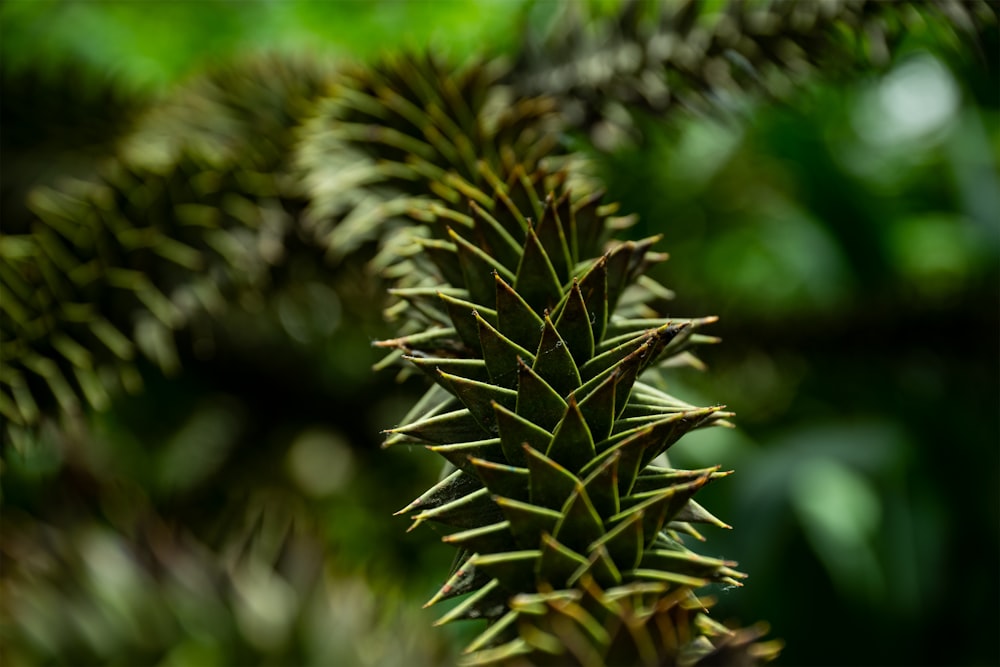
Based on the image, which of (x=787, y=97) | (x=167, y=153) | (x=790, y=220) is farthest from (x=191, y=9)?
(x=787, y=97)

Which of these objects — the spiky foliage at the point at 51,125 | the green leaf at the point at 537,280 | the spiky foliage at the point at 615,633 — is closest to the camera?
the spiky foliage at the point at 615,633

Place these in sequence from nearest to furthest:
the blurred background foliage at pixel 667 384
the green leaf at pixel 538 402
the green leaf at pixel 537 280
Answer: the green leaf at pixel 538 402
the green leaf at pixel 537 280
the blurred background foliage at pixel 667 384

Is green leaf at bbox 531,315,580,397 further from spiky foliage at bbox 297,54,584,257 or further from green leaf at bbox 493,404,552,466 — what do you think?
spiky foliage at bbox 297,54,584,257

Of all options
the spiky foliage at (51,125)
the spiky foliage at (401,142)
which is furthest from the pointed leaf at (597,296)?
the spiky foliage at (51,125)

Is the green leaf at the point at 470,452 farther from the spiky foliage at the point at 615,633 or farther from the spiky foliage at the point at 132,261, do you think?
the spiky foliage at the point at 132,261

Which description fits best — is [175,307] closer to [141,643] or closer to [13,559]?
[141,643]

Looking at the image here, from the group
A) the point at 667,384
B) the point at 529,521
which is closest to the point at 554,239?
the point at 529,521
